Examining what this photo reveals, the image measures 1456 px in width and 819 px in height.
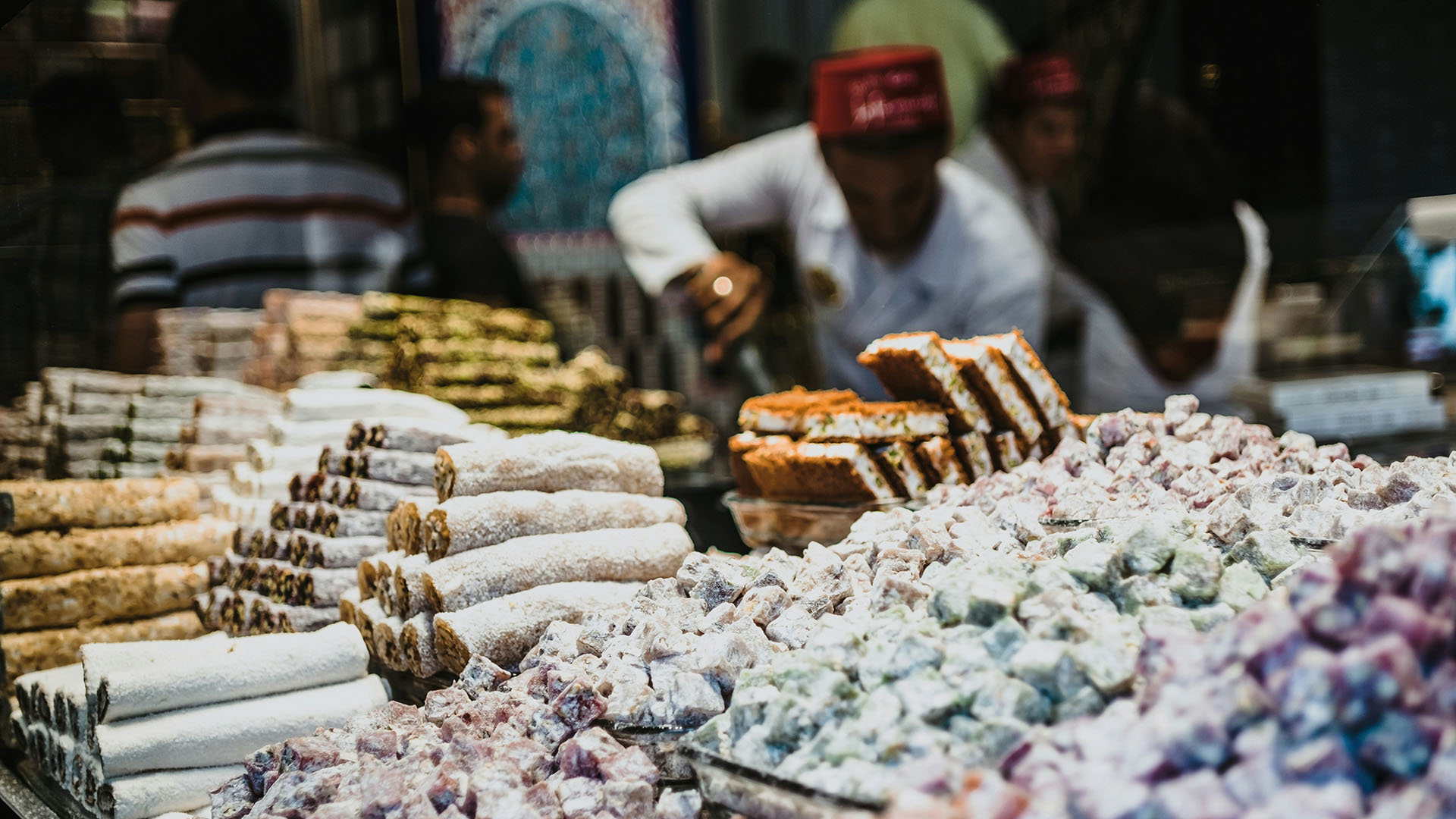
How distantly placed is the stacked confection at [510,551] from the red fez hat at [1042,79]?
250 centimetres

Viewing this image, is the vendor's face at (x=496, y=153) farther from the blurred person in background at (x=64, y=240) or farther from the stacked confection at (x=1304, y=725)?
the stacked confection at (x=1304, y=725)

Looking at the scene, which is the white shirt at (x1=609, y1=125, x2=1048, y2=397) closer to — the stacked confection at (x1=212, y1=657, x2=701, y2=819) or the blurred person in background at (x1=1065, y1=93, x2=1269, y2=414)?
the blurred person in background at (x1=1065, y1=93, x2=1269, y2=414)

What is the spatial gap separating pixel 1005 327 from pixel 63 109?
2447mm

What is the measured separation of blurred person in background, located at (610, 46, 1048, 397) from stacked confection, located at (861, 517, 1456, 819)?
235 cm

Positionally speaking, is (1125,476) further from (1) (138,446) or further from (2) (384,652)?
(1) (138,446)

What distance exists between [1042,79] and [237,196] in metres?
2.50

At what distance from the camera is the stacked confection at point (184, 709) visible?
1.28m

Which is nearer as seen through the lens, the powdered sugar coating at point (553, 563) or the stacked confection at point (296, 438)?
the powdered sugar coating at point (553, 563)

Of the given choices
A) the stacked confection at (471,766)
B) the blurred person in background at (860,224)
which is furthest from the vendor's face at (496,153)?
the stacked confection at (471,766)

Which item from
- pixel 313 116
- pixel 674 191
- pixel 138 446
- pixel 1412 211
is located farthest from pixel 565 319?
pixel 1412 211

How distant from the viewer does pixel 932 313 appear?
3.35 meters

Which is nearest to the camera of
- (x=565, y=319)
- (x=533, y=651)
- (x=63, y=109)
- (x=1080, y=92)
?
(x=533, y=651)

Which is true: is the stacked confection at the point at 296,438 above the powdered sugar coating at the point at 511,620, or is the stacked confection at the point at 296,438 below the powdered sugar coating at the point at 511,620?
above

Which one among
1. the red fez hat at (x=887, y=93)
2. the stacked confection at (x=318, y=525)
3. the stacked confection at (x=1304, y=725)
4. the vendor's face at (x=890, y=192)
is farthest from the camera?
the vendor's face at (x=890, y=192)
